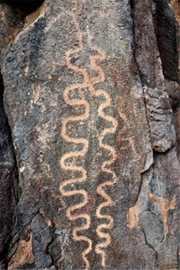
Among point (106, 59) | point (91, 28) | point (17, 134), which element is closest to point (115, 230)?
point (17, 134)

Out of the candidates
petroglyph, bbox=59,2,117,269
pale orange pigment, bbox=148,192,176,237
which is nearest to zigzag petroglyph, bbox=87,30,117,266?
petroglyph, bbox=59,2,117,269

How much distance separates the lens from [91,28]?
177 cm

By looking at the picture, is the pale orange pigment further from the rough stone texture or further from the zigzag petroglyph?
the rough stone texture

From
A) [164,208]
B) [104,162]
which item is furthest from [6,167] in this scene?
[164,208]

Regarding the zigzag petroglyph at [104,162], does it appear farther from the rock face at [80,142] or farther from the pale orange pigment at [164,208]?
the pale orange pigment at [164,208]

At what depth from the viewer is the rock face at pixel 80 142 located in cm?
174

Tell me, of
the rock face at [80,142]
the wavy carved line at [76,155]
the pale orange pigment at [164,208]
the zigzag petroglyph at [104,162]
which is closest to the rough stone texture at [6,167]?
the rock face at [80,142]

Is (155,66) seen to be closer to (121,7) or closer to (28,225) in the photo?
(121,7)

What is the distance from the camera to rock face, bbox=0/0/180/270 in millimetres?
1744

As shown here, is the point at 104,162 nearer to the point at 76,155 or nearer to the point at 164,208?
the point at 76,155

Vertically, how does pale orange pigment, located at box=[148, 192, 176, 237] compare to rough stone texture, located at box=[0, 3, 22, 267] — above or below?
below

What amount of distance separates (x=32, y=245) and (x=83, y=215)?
11.5 inches

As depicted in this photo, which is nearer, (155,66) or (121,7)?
(121,7)

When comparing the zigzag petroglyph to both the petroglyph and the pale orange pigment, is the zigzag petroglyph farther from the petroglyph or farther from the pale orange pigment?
the pale orange pigment
